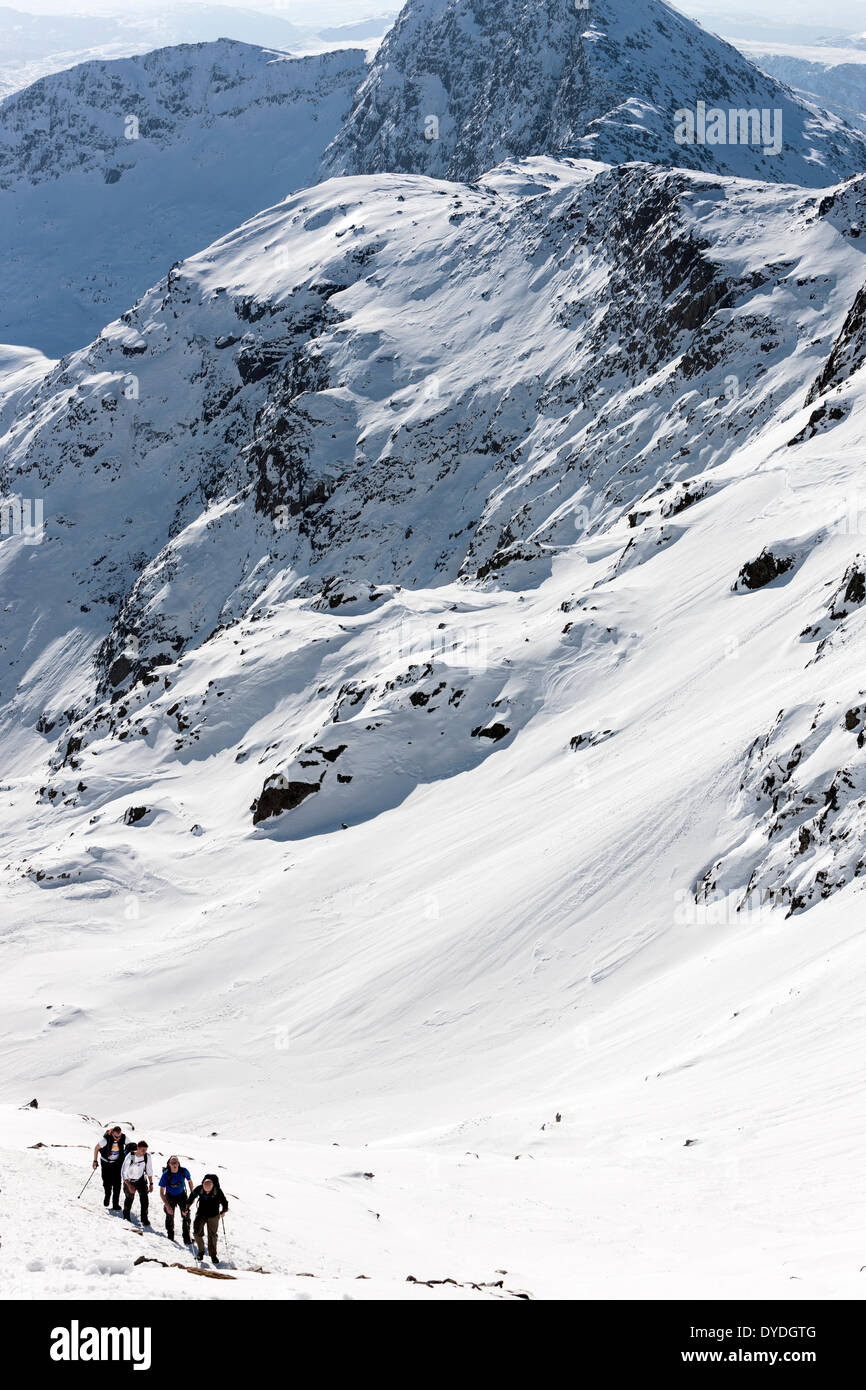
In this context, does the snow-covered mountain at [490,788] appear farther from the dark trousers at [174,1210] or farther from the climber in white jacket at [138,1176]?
the climber in white jacket at [138,1176]

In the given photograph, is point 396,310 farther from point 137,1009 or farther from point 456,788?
point 137,1009

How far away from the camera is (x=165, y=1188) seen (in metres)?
15.0

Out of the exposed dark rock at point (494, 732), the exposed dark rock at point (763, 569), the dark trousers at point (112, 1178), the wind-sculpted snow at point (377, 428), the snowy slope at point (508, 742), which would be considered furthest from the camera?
the wind-sculpted snow at point (377, 428)

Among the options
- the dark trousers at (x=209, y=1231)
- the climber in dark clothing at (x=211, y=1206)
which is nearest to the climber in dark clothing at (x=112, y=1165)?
the dark trousers at (x=209, y=1231)

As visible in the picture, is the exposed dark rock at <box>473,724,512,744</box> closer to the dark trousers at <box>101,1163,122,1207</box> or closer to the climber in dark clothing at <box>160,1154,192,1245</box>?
the dark trousers at <box>101,1163,122,1207</box>

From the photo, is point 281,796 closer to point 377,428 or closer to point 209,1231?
point 209,1231

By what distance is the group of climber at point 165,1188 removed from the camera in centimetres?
Result: 1405

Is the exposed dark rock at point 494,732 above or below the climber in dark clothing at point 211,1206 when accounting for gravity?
above

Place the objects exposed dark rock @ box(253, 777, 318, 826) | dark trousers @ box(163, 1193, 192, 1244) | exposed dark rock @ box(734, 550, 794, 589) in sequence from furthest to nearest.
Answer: exposed dark rock @ box(253, 777, 318, 826), exposed dark rock @ box(734, 550, 794, 589), dark trousers @ box(163, 1193, 192, 1244)

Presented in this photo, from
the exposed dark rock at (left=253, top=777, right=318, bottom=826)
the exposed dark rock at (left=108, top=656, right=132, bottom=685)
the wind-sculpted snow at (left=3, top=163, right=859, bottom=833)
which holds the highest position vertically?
the wind-sculpted snow at (left=3, top=163, right=859, bottom=833)

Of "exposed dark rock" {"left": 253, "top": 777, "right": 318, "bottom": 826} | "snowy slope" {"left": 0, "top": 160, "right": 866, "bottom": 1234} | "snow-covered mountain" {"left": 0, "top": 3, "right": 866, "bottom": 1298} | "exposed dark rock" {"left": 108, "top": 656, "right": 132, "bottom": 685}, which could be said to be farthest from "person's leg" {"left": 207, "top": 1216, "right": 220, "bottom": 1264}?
"exposed dark rock" {"left": 108, "top": 656, "right": 132, "bottom": 685}

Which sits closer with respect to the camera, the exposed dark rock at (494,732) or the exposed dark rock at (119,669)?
the exposed dark rock at (494,732)

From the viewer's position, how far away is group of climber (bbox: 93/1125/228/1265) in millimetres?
14047

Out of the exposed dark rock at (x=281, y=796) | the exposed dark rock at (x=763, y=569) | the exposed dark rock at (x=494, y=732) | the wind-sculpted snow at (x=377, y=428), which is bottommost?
the exposed dark rock at (x=281, y=796)
